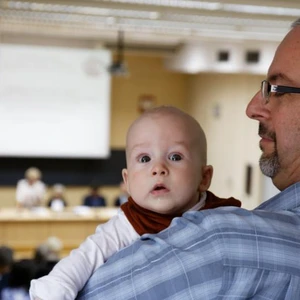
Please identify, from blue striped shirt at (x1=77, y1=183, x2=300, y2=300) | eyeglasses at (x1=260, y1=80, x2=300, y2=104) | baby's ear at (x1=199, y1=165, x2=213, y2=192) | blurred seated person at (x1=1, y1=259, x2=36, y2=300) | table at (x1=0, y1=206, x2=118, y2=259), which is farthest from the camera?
table at (x1=0, y1=206, x2=118, y2=259)

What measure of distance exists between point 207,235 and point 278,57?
52cm

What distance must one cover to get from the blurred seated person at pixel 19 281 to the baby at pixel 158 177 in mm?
3665

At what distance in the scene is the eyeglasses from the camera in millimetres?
1392

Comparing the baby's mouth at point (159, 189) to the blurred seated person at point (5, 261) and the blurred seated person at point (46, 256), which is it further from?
the blurred seated person at point (46, 256)

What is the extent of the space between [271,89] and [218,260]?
0.49 metres

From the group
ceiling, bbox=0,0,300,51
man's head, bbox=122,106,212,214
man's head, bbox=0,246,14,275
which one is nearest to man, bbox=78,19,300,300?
man's head, bbox=122,106,212,214

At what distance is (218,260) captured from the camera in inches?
44.8

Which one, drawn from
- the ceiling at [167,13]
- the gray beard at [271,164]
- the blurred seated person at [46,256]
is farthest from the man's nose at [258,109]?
the blurred seated person at [46,256]

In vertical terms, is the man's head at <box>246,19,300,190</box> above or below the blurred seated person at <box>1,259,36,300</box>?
above

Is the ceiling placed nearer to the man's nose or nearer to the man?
the man's nose

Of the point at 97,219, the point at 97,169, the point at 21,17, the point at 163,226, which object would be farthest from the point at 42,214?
the point at 163,226

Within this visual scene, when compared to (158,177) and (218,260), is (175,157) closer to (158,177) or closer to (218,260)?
(158,177)

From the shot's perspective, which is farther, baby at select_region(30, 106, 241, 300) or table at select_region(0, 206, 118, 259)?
table at select_region(0, 206, 118, 259)

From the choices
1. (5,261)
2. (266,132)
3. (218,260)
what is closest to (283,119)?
(266,132)
